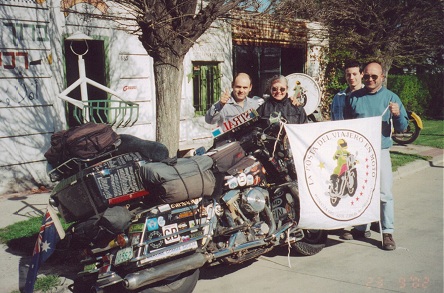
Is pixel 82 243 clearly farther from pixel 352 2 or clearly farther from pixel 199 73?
pixel 352 2

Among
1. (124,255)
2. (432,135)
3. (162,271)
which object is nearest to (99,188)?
(124,255)

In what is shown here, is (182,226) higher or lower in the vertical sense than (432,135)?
higher

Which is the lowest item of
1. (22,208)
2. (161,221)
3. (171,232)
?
(22,208)

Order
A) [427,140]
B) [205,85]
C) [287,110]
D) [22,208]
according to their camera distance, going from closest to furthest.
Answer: [287,110], [22,208], [205,85], [427,140]

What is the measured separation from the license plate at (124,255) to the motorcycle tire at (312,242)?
2097mm

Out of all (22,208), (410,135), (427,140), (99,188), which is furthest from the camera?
(427,140)

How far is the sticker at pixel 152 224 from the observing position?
385 centimetres

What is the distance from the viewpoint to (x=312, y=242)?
17.4 ft

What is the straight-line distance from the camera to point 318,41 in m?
14.9

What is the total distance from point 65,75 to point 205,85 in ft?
13.3

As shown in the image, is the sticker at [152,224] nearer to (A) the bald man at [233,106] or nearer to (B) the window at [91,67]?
(A) the bald man at [233,106]

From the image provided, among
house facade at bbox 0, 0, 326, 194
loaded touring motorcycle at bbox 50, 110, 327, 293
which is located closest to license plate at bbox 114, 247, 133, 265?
loaded touring motorcycle at bbox 50, 110, 327, 293

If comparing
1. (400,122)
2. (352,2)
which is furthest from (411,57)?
(400,122)

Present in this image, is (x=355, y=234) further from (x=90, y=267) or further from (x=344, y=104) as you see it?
(x=90, y=267)
